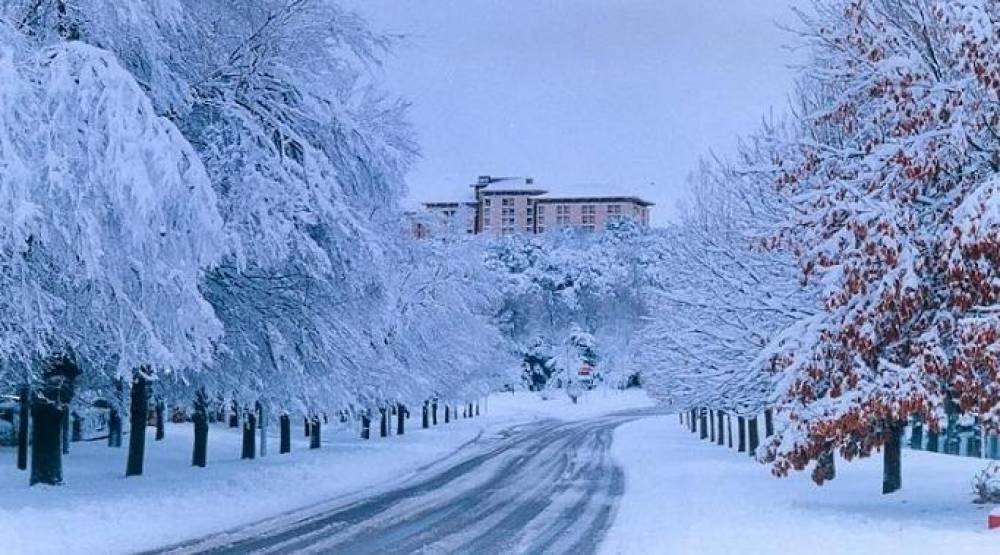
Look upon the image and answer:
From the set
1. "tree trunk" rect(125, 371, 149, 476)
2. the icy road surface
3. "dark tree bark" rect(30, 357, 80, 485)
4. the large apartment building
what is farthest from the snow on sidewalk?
the large apartment building

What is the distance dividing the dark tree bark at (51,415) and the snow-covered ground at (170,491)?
1.70ft

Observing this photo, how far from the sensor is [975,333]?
1281 cm

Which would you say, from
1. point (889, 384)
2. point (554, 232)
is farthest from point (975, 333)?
point (554, 232)

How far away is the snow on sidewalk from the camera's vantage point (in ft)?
43.7

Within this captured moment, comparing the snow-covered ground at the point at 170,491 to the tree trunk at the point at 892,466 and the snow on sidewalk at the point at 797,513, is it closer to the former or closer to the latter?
the snow on sidewalk at the point at 797,513

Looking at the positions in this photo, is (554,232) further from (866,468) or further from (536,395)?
(866,468)

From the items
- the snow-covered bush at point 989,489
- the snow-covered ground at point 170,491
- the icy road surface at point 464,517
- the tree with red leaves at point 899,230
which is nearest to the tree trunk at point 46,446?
Result: the snow-covered ground at point 170,491

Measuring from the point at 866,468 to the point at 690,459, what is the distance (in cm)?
736

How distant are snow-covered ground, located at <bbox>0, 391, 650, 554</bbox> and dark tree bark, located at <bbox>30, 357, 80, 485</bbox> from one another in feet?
1.70

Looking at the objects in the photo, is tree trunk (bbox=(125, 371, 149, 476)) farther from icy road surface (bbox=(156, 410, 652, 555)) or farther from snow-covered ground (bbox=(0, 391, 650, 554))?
icy road surface (bbox=(156, 410, 652, 555))

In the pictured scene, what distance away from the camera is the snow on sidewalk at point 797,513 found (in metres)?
13.3

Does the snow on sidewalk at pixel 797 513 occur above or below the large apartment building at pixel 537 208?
below

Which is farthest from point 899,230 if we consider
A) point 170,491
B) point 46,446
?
point 46,446

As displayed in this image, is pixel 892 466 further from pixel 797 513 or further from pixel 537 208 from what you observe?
pixel 537 208
